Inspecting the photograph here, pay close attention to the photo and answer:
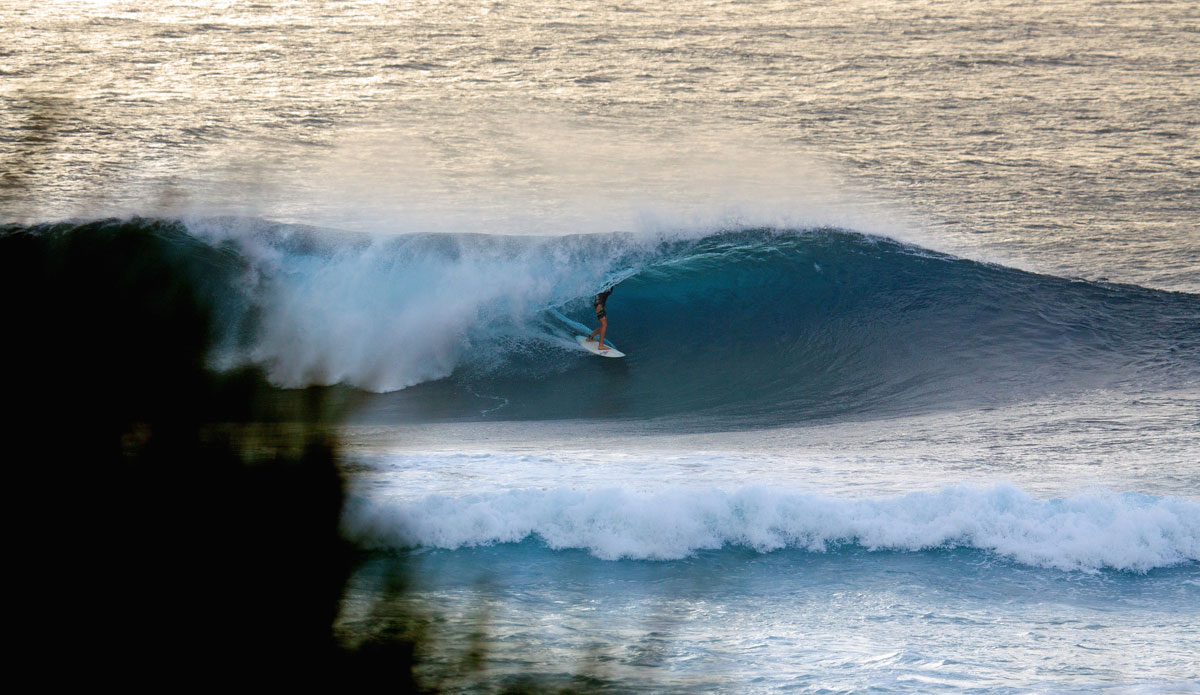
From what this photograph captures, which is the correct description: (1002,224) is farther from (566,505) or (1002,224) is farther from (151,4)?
(151,4)

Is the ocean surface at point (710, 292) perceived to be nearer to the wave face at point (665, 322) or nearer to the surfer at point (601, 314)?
the wave face at point (665, 322)

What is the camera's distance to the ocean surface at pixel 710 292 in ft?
16.1

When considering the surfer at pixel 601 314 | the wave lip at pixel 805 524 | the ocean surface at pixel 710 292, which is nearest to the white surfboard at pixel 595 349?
the surfer at pixel 601 314

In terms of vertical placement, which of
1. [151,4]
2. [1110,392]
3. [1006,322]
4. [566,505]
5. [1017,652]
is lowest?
[1017,652]

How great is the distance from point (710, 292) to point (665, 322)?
839 mm

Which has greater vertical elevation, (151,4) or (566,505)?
(151,4)

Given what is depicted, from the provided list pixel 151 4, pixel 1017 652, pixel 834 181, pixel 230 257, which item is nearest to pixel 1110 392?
pixel 1017 652

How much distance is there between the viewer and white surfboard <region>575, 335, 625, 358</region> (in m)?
10.5

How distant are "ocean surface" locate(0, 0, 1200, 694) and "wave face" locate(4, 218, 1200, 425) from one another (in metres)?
0.05

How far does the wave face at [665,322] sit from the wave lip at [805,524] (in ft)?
9.97

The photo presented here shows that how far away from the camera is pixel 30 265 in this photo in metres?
11.8

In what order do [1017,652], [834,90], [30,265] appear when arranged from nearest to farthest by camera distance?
[1017,652] → [30,265] → [834,90]

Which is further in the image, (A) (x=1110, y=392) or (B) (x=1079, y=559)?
(A) (x=1110, y=392)

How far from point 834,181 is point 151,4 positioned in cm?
1797
